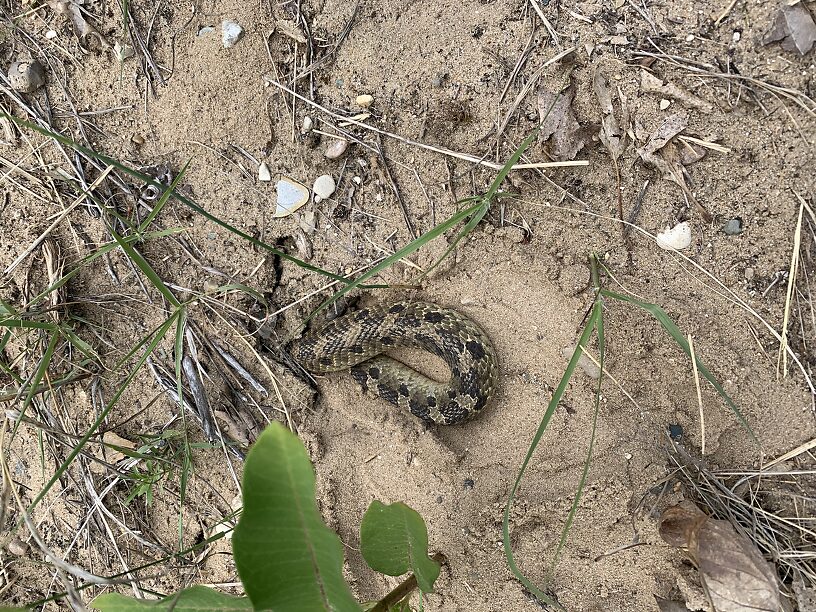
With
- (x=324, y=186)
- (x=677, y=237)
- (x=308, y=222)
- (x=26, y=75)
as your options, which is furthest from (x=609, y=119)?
(x=26, y=75)

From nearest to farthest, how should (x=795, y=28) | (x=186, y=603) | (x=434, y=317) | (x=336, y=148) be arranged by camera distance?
1. (x=186, y=603)
2. (x=795, y=28)
3. (x=336, y=148)
4. (x=434, y=317)

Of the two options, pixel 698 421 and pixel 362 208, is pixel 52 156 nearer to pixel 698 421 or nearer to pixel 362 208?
pixel 362 208

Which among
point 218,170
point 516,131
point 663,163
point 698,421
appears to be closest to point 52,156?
point 218,170

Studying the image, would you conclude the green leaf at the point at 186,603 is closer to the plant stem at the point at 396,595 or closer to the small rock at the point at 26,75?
the plant stem at the point at 396,595

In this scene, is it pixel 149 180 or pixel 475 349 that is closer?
pixel 149 180

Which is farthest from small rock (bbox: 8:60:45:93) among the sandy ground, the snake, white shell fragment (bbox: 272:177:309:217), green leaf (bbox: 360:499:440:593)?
green leaf (bbox: 360:499:440:593)

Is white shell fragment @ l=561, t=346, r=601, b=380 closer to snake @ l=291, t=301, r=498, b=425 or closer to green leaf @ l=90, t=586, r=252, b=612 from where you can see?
snake @ l=291, t=301, r=498, b=425

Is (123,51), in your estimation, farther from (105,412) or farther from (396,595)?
(396,595)

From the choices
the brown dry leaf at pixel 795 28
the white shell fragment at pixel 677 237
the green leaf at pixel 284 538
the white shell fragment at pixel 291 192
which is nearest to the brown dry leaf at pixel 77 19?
the white shell fragment at pixel 291 192
